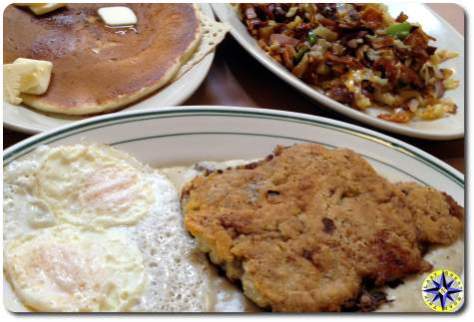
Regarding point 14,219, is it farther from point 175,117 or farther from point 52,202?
point 175,117

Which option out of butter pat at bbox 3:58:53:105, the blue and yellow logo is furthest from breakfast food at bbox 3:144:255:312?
the blue and yellow logo

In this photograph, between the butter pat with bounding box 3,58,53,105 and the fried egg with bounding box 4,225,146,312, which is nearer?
the fried egg with bounding box 4,225,146,312

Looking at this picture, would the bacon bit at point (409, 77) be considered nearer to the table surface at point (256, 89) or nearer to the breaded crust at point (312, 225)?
the table surface at point (256, 89)

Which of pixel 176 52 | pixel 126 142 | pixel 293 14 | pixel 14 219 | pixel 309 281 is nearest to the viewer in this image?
pixel 309 281

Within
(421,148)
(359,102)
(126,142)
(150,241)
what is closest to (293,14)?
(359,102)

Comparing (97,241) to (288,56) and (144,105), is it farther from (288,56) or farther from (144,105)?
(288,56)

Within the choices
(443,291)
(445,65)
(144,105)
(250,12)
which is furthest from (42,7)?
(443,291)

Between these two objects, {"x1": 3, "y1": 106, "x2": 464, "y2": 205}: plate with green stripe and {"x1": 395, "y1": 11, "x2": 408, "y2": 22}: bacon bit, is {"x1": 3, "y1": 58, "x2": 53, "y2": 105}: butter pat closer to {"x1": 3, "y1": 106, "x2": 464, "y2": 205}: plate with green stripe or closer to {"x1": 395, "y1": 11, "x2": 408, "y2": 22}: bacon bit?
{"x1": 3, "y1": 106, "x2": 464, "y2": 205}: plate with green stripe
